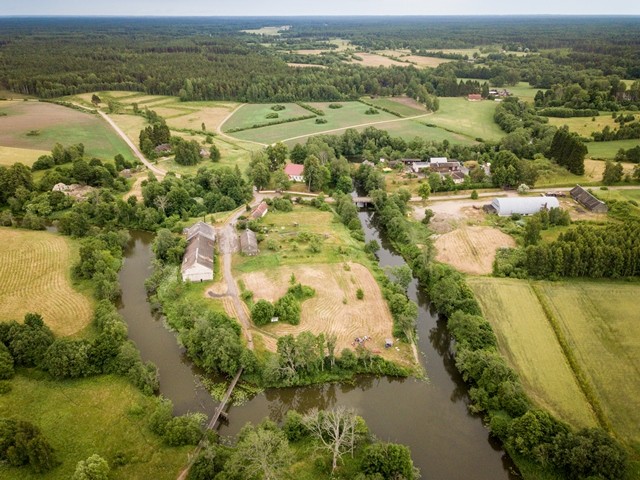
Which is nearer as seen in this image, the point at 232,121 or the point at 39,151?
the point at 39,151

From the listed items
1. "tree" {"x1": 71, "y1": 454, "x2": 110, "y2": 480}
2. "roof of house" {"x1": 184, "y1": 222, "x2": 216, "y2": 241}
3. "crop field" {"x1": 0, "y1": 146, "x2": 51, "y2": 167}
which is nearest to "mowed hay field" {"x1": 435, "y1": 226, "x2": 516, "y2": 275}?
"roof of house" {"x1": 184, "y1": 222, "x2": 216, "y2": 241}

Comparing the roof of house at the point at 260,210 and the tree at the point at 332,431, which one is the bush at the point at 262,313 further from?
the roof of house at the point at 260,210

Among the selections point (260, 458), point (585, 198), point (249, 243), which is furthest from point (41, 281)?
point (585, 198)

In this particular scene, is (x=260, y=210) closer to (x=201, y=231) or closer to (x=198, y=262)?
(x=201, y=231)

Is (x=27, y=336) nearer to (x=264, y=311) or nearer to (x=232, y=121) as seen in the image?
(x=264, y=311)

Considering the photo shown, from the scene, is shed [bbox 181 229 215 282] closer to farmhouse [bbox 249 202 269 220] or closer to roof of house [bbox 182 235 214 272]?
roof of house [bbox 182 235 214 272]

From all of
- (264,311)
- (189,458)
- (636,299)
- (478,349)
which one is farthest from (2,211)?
(636,299)
